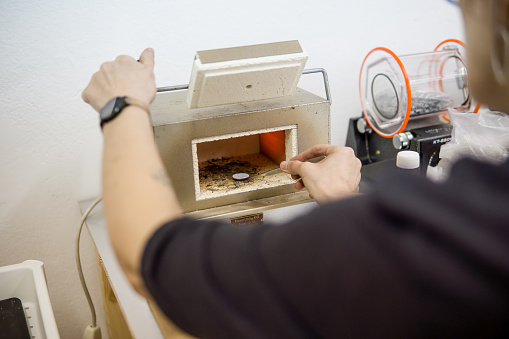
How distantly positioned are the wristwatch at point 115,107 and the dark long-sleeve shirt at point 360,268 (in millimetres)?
241

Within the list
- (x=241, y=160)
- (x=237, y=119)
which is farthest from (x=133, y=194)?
(x=241, y=160)

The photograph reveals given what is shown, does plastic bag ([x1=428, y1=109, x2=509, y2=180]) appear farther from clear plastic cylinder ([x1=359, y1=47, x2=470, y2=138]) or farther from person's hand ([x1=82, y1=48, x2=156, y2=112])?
person's hand ([x1=82, y1=48, x2=156, y2=112])

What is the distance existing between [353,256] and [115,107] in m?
0.44

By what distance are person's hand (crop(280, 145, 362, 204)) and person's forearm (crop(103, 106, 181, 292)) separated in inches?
17.0

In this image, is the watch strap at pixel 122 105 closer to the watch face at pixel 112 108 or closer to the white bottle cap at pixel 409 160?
the watch face at pixel 112 108

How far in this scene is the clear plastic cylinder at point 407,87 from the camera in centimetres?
130

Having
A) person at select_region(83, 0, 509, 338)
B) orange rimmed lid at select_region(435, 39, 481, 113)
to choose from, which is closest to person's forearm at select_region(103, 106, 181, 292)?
person at select_region(83, 0, 509, 338)

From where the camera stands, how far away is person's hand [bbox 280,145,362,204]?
935mm

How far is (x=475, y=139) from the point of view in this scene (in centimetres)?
123

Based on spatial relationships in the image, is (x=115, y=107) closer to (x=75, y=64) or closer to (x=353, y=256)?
(x=353, y=256)

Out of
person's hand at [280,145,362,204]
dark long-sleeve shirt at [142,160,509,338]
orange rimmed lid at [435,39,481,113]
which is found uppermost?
orange rimmed lid at [435,39,481,113]

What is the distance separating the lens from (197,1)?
128cm

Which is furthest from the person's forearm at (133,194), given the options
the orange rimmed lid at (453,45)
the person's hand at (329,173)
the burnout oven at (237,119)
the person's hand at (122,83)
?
the orange rimmed lid at (453,45)

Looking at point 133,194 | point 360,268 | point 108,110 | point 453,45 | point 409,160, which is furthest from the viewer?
point 453,45
